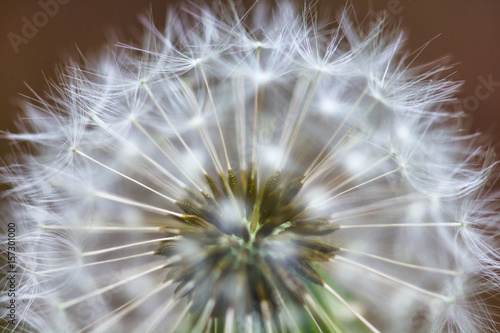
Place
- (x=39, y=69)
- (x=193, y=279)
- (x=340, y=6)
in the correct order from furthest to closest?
(x=39, y=69) < (x=340, y=6) < (x=193, y=279)

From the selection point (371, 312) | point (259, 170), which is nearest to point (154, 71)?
point (259, 170)

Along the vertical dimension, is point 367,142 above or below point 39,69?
below

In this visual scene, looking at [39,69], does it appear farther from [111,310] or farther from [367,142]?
[367,142]

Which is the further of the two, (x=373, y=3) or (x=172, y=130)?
(x=373, y=3)

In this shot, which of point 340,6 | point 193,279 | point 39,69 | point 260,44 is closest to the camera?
point 193,279
